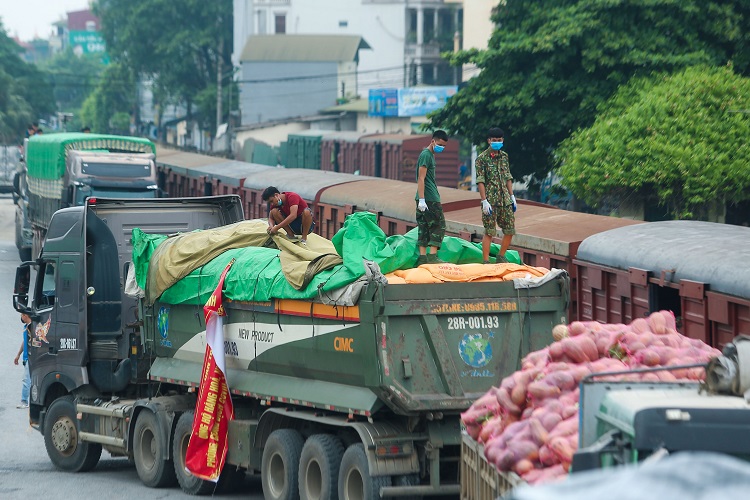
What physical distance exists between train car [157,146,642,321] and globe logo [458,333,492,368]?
13.4ft

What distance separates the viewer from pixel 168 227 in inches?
603

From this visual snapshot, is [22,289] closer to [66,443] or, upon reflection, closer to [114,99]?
[66,443]

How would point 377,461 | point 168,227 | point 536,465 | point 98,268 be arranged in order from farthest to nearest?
point 168,227 → point 98,268 → point 377,461 → point 536,465

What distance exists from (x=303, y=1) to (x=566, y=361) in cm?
8555

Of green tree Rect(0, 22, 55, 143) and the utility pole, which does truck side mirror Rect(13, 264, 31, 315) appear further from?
green tree Rect(0, 22, 55, 143)

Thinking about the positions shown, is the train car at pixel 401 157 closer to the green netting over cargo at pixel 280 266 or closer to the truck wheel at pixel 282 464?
the green netting over cargo at pixel 280 266

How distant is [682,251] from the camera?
12.2 m

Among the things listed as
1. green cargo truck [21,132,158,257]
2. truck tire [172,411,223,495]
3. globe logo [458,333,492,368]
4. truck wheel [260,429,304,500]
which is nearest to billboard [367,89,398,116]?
green cargo truck [21,132,158,257]

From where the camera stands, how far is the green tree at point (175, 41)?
88.9 meters

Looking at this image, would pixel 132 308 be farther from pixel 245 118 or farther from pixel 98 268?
pixel 245 118

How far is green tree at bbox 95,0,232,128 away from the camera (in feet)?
292

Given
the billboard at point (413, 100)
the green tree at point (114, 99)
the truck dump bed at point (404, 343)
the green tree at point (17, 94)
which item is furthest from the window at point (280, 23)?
the truck dump bed at point (404, 343)

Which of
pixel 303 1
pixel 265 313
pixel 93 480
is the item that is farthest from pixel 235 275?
pixel 303 1

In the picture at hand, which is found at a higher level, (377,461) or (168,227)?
(168,227)
